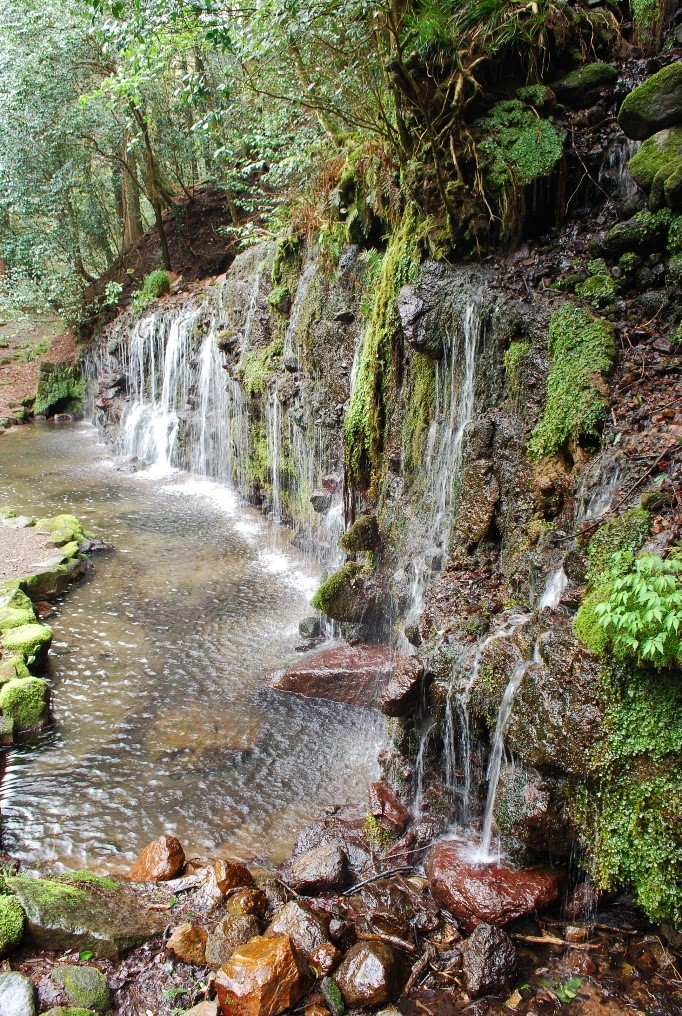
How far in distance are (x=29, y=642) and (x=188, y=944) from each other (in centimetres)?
467

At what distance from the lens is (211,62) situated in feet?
60.6

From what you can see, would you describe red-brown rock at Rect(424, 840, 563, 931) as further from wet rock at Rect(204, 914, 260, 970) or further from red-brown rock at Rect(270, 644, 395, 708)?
red-brown rock at Rect(270, 644, 395, 708)

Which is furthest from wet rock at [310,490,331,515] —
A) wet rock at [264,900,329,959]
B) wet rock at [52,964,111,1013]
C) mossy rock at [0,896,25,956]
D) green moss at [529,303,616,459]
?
wet rock at [52,964,111,1013]

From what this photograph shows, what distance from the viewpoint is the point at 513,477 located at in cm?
621

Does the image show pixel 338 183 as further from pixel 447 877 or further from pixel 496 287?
pixel 447 877

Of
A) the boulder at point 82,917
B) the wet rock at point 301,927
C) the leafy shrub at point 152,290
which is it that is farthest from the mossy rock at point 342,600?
the leafy shrub at point 152,290

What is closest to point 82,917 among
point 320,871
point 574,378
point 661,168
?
point 320,871

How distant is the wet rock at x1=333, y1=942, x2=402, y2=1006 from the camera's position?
147 inches

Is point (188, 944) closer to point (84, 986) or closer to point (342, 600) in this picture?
point (84, 986)

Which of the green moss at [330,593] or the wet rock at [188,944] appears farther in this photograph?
the green moss at [330,593]

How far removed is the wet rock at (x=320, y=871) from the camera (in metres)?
4.65

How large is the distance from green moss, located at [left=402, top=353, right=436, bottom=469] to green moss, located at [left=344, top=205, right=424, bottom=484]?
1.71 feet

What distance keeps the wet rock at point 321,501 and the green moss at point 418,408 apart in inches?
94.7

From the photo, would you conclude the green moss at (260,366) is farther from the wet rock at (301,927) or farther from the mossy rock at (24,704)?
the wet rock at (301,927)
